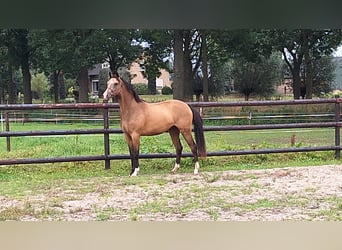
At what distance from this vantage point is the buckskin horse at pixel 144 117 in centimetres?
452

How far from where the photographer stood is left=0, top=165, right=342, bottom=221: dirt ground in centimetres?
317

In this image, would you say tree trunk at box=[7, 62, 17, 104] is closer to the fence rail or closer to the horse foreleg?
the fence rail

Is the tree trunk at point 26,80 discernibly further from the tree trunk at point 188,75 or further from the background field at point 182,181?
the tree trunk at point 188,75

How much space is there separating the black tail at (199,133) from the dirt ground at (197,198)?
28 centimetres

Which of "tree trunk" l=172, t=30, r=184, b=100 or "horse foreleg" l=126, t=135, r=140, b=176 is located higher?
"tree trunk" l=172, t=30, r=184, b=100

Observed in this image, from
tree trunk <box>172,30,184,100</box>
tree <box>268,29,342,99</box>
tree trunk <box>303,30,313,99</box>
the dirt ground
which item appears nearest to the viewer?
the dirt ground

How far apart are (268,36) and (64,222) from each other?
3565mm

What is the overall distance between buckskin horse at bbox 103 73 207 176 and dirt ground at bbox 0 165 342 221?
1.36ft

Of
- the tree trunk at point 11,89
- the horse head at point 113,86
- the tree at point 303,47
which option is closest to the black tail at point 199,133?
the horse head at point 113,86

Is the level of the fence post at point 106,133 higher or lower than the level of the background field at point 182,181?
higher

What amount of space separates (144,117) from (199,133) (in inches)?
23.5

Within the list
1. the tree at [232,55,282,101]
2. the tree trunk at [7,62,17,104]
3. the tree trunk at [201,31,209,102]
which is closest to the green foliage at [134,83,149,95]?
the tree trunk at [201,31,209,102]

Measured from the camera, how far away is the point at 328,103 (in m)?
5.31

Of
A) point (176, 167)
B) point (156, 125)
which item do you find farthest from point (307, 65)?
point (156, 125)
